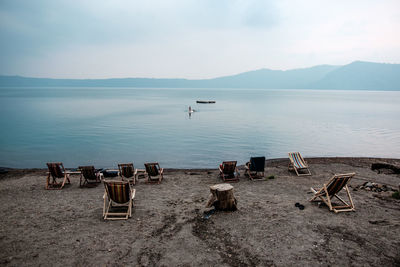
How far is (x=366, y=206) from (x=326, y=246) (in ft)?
10.4

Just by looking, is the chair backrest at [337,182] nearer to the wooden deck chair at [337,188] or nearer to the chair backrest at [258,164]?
the wooden deck chair at [337,188]

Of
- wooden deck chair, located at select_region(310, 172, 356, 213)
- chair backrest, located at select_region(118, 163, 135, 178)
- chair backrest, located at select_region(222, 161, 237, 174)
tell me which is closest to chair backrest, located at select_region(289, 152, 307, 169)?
chair backrest, located at select_region(222, 161, 237, 174)

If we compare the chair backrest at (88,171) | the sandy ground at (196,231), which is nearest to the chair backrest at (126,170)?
the chair backrest at (88,171)

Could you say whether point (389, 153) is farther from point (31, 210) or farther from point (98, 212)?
point (31, 210)

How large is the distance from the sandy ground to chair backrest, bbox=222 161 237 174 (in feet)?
4.90

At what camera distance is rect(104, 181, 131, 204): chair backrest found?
6.62 meters

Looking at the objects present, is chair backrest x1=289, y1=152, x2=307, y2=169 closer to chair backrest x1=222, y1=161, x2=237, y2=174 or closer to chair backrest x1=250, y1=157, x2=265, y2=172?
chair backrest x1=250, y1=157, x2=265, y2=172

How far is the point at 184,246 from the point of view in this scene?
5.44 metres

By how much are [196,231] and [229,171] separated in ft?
16.3

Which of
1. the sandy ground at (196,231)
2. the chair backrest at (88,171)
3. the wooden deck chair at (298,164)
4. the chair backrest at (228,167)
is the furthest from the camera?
the wooden deck chair at (298,164)

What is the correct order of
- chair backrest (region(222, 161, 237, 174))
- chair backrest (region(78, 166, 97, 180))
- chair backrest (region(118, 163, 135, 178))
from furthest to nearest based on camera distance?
1. chair backrest (region(222, 161, 237, 174))
2. chair backrest (region(118, 163, 135, 178))
3. chair backrest (region(78, 166, 97, 180))

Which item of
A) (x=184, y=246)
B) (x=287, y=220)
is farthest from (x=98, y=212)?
(x=287, y=220)

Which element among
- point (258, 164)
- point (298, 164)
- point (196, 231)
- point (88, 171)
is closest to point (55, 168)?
point (88, 171)

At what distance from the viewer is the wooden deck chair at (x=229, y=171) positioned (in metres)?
10.5
